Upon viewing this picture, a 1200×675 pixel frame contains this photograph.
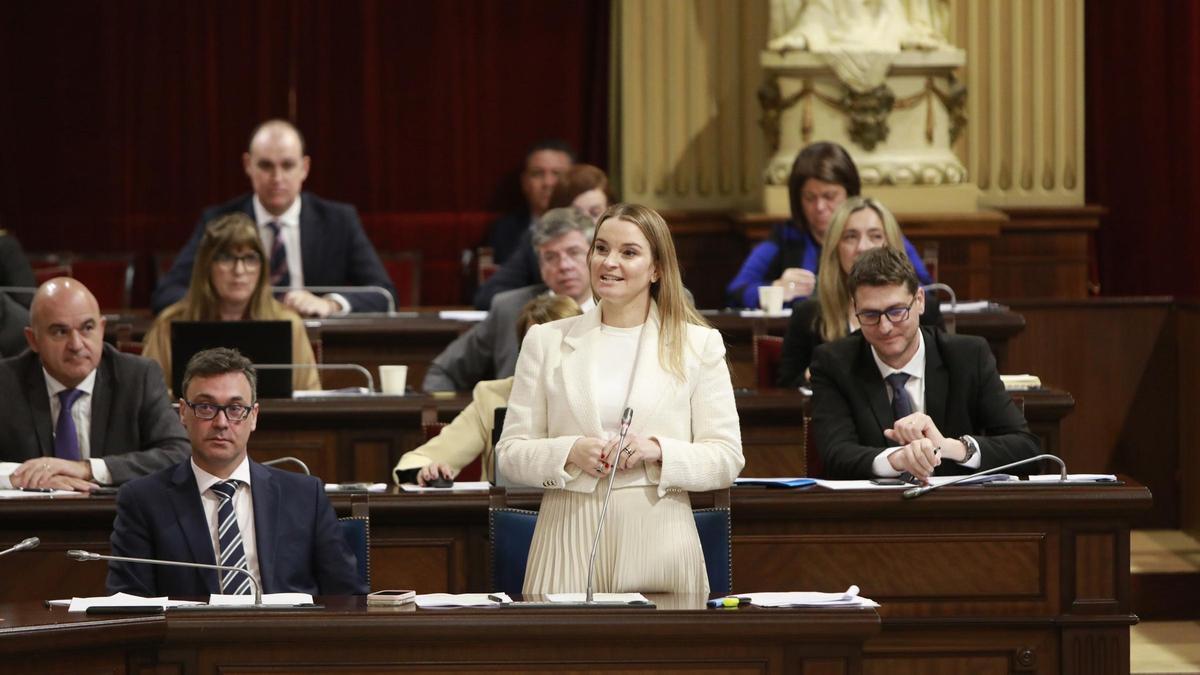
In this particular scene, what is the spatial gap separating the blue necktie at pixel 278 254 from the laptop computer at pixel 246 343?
162cm

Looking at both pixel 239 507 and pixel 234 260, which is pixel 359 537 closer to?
pixel 239 507

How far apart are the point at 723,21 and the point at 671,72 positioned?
37 cm

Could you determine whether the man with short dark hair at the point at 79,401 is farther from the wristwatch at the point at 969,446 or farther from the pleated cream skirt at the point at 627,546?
the wristwatch at the point at 969,446

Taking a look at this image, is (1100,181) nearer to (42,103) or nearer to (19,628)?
(42,103)

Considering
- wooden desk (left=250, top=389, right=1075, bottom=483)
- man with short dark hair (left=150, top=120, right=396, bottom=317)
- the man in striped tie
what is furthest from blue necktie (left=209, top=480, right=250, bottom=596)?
man with short dark hair (left=150, top=120, right=396, bottom=317)

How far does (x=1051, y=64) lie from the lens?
9586 millimetres

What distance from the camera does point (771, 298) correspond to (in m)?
6.82

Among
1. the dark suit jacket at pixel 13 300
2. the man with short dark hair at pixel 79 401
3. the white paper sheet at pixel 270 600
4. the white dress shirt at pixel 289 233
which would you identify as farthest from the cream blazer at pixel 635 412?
the white dress shirt at pixel 289 233

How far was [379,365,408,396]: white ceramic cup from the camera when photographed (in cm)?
609

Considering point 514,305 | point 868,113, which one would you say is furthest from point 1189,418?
point 514,305

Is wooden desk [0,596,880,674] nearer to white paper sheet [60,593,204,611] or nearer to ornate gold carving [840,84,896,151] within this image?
white paper sheet [60,593,204,611]

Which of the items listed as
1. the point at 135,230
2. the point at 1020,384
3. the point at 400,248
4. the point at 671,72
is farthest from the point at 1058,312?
the point at 135,230

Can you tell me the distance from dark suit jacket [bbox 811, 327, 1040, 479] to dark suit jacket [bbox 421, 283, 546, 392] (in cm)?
157

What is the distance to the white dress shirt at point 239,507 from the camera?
4.16 m
